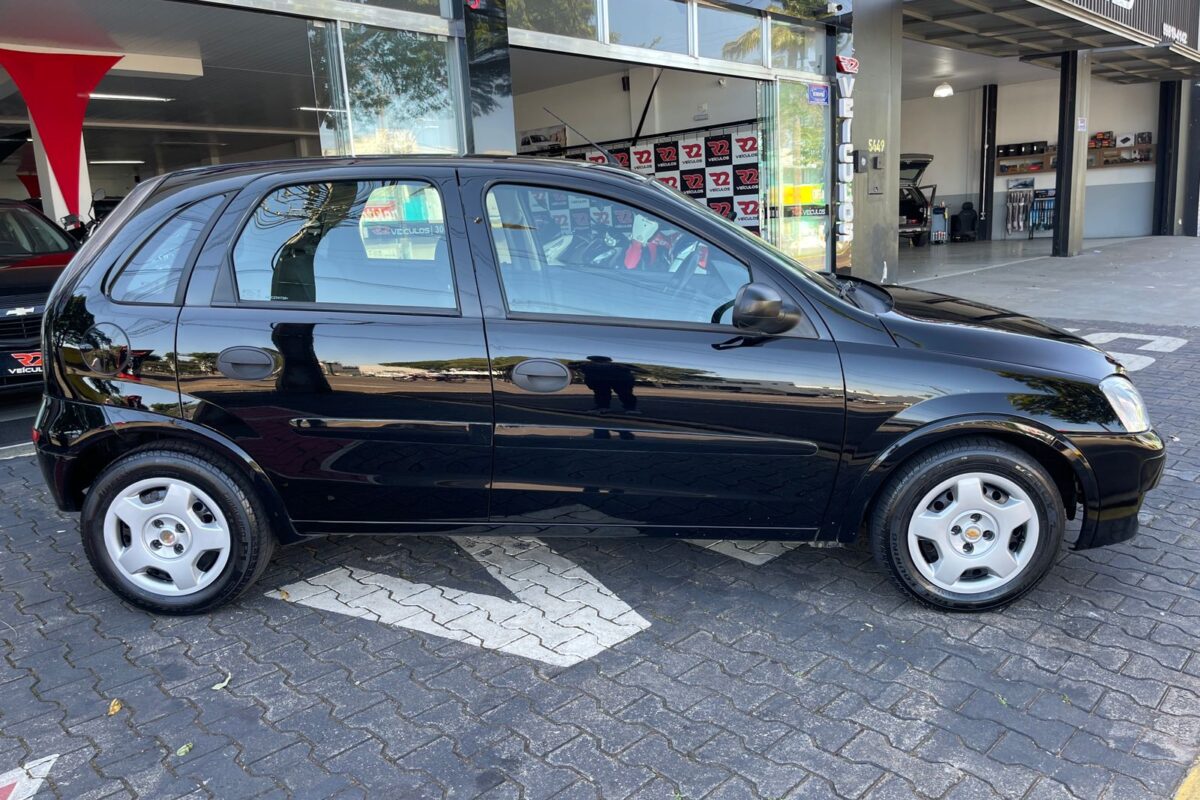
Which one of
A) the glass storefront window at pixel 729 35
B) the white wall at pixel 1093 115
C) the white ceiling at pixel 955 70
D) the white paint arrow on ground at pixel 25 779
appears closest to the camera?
the white paint arrow on ground at pixel 25 779

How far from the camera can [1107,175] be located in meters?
22.8

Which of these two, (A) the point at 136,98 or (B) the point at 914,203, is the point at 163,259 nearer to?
(A) the point at 136,98

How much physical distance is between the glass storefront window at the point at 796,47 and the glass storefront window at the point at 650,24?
1.80m

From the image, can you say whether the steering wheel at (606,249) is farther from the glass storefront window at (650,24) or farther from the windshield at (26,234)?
the glass storefront window at (650,24)

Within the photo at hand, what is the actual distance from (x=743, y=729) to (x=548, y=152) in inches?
580

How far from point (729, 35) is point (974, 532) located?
9.16 meters

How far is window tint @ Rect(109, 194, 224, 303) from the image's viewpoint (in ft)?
10.7

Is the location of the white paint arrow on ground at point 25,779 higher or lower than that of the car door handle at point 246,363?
lower

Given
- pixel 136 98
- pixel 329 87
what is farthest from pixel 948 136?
pixel 329 87

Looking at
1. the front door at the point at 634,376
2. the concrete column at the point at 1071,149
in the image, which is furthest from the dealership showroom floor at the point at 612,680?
the concrete column at the point at 1071,149

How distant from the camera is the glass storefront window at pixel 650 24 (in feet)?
30.9

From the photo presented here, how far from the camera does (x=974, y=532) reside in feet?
10.4

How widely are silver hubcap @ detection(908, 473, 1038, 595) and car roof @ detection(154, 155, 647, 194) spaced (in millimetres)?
1688

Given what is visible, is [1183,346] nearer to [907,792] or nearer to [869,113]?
[869,113]
